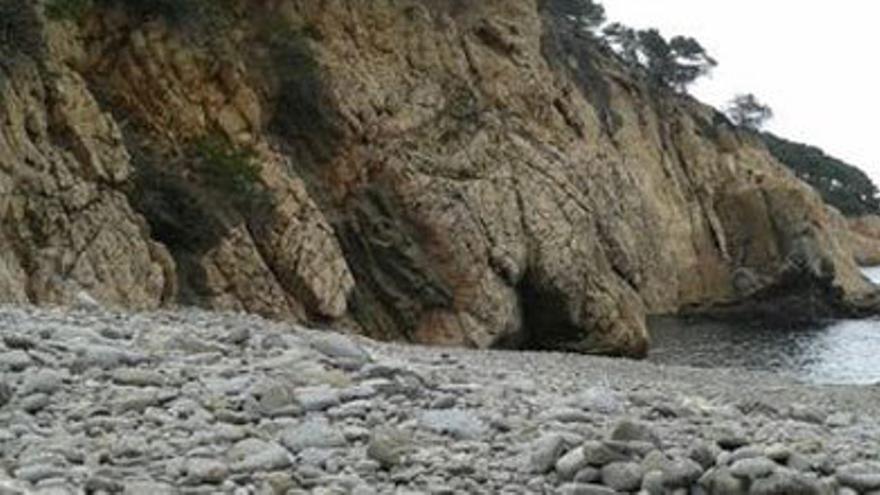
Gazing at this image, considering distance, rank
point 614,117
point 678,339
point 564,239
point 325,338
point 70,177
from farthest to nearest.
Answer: point 614,117
point 678,339
point 564,239
point 70,177
point 325,338

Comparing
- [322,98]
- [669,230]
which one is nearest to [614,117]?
[669,230]

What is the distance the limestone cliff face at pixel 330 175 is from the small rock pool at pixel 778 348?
12.0 feet

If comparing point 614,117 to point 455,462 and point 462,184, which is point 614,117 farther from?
point 455,462

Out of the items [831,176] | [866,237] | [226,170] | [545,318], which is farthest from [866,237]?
[226,170]

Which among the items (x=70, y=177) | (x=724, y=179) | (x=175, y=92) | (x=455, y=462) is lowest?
(x=455, y=462)

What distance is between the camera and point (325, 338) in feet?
44.0

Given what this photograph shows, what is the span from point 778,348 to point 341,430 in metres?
45.5

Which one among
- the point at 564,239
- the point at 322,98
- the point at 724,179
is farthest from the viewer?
the point at 724,179

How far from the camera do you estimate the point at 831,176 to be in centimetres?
12875

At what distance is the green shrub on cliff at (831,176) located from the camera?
124500 mm

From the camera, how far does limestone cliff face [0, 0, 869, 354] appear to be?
24891 mm

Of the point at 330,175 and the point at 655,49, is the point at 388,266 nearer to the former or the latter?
the point at 330,175

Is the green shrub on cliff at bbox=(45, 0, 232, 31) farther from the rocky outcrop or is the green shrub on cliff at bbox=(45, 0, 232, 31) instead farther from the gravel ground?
the rocky outcrop

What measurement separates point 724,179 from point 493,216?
4177 centimetres
